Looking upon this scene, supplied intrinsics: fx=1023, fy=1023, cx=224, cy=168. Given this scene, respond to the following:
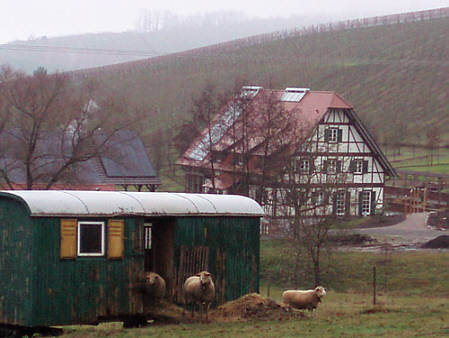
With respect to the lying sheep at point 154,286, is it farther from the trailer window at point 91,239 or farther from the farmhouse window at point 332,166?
the farmhouse window at point 332,166

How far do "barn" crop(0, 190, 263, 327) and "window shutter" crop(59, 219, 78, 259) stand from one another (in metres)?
0.02

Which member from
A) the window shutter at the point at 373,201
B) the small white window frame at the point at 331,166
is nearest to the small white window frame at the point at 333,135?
the window shutter at the point at 373,201

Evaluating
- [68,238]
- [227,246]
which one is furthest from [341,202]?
[68,238]

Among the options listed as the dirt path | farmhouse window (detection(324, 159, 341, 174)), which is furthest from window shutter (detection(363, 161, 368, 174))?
farmhouse window (detection(324, 159, 341, 174))

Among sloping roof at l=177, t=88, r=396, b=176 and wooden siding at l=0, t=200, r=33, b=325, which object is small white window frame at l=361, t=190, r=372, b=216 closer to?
sloping roof at l=177, t=88, r=396, b=176

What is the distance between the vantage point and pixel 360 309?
90.6 feet

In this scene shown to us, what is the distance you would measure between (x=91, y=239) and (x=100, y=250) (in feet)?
1.10

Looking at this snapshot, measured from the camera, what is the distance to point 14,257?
76.1ft

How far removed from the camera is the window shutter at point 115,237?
23891 mm

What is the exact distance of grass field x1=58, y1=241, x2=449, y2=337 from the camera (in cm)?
2202

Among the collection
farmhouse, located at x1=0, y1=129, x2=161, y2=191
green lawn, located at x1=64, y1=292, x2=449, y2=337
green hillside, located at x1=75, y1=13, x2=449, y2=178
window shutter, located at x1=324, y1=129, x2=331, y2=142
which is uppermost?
green hillside, located at x1=75, y1=13, x2=449, y2=178

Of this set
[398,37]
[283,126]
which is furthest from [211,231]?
[398,37]

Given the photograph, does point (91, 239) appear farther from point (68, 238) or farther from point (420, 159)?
point (420, 159)

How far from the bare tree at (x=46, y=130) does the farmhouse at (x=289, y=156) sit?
6938mm
